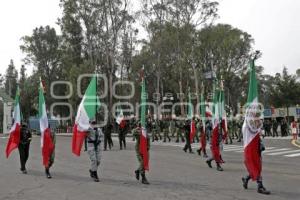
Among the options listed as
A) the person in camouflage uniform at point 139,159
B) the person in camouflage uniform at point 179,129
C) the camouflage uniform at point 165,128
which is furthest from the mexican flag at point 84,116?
the camouflage uniform at point 165,128

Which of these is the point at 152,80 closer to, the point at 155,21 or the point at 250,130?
the point at 155,21

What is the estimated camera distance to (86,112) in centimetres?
1359

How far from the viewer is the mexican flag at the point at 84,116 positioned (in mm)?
13266

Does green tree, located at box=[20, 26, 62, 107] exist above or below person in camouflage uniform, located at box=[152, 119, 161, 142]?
above

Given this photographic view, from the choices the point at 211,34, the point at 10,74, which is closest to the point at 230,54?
the point at 211,34

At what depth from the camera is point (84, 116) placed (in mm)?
13516

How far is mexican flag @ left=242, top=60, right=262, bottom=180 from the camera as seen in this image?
11156 mm

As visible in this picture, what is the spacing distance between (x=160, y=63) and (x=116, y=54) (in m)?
5.10

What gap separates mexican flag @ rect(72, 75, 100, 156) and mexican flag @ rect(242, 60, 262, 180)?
4.25 metres

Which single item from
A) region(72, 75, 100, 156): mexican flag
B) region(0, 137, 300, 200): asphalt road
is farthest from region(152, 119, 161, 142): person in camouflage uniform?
region(72, 75, 100, 156): mexican flag

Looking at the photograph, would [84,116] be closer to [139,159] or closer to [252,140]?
[139,159]

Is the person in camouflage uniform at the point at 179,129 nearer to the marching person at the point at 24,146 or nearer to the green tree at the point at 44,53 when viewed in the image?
the marching person at the point at 24,146

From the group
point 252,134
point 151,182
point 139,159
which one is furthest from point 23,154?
point 252,134

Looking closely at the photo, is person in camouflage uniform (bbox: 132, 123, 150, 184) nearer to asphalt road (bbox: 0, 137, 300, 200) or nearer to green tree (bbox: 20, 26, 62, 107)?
asphalt road (bbox: 0, 137, 300, 200)
